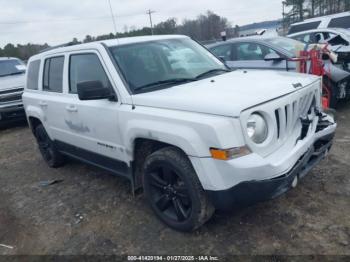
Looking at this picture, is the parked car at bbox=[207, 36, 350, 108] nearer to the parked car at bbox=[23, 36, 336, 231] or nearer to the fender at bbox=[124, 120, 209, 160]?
the parked car at bbox=[23, 36, 336, 231]

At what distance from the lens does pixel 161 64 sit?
365 centimetres

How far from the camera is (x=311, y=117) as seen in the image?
3.27 metres

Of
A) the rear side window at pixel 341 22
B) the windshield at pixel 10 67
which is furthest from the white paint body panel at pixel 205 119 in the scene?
the rear side window at pixel 341 22

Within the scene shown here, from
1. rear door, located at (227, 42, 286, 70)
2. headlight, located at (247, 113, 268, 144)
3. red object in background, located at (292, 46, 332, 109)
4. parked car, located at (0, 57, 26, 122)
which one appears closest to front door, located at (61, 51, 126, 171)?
headlight, located at (247, 113, 268, 144)

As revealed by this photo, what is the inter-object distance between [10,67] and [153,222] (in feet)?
29.1

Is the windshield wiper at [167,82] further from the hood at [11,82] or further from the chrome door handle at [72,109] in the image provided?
the hood at [11,82]

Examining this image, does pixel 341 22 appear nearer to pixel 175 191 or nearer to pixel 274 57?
pixel 274 57

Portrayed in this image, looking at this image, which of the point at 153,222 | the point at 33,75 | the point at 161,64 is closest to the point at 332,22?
the point at 161,64

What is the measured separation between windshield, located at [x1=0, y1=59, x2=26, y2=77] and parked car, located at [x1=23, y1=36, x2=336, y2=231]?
6587 mm

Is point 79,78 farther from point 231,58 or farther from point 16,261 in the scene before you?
point 231,58

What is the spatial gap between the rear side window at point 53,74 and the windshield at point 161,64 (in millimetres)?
1132

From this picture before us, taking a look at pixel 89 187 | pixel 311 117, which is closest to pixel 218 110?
pixel 311 117

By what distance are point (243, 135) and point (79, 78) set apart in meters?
2.34

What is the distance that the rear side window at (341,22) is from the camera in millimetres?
11620
